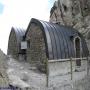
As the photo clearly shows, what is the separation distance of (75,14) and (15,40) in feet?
28.3

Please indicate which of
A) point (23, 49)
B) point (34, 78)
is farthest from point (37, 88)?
point (23, 49)

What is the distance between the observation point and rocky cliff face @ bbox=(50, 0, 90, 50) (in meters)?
23.8

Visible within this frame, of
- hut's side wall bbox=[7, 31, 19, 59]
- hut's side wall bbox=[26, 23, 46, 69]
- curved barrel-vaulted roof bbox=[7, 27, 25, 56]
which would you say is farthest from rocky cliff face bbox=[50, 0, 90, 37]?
hut's side wall bbox=[26, 23, 46, 69]

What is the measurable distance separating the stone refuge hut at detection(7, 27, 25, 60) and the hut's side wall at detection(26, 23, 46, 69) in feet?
8.22

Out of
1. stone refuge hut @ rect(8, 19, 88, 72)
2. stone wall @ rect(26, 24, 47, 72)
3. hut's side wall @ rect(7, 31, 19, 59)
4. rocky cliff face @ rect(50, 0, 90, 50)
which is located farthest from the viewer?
hut's side wall @ rect(7, 31, 19, 59)

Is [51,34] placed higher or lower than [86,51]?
higher

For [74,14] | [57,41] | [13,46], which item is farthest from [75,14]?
[57,41]

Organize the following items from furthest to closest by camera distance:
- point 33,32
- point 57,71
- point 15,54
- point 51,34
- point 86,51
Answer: point 15,54 < point 86,51 < point 33,32 < point 51,34 < point 57,71

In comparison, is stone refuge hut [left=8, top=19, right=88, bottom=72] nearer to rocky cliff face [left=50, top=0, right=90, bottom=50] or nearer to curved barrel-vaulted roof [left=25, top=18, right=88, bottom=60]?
curved barrel-vaulted roof [left=25, top=18, right=88, bottom=60]

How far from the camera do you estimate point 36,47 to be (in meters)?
19.0

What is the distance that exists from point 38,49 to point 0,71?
29.5ft

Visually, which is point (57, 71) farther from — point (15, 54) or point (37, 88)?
point (15, 54)

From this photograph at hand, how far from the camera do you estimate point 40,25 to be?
18109mm

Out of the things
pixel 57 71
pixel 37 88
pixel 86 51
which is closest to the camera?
pixel 37 88
